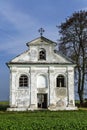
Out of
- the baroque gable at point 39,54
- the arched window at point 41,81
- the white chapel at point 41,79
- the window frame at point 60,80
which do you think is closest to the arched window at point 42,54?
the white chapel at point 41,79

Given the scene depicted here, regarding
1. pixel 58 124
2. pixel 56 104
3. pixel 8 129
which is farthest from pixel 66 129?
pixel 56 104

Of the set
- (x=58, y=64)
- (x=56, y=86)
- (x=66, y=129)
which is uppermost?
(x=58, y=64)

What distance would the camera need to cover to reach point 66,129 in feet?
58.2

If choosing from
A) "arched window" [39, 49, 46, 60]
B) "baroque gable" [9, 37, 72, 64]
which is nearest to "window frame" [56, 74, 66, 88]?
"baroque gable" [9, 37, 72, 64]

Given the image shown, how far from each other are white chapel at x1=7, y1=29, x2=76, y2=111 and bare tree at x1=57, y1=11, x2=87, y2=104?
7509 mm

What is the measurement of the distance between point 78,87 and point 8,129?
3380cm

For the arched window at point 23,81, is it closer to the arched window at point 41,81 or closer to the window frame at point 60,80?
the arched window at point 41,81

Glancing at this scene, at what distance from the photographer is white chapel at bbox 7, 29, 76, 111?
41.4 meters

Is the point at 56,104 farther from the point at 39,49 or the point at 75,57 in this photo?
the point at 75,57

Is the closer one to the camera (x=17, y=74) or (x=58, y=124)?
(x=58, y=124)

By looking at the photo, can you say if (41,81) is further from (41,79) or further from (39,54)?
(39,54)

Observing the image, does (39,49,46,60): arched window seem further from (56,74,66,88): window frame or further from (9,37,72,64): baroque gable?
(56,74,66,88): window frame

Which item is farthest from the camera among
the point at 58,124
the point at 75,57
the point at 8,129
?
the point at 75,57

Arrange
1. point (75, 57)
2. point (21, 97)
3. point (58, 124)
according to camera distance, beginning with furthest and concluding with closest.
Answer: point (75, 57) → point (21, 97) → point (58, 124)
